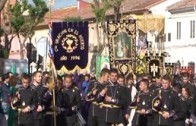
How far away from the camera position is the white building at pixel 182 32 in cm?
5662

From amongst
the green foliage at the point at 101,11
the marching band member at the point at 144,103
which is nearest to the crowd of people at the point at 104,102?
the marching band member at the point at 144,103

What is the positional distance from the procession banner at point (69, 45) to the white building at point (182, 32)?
119ft

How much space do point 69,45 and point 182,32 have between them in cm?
3965

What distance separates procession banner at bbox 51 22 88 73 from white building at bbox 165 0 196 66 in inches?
1424

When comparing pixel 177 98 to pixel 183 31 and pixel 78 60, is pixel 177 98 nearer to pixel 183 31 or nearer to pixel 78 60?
pixel 78 60

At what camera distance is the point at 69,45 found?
1955cm

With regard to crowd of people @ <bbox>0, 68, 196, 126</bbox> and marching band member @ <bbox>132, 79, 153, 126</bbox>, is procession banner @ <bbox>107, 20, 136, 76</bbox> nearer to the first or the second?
crowd of people @ <bbox>0, 68, 196, 126</bbox>

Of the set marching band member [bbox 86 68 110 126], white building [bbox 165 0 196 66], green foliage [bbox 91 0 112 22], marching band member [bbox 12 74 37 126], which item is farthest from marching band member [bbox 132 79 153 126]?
white building [bbox 165 0 196 66]

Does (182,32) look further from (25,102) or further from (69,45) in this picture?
(25,102)

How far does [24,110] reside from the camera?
17.0 metres

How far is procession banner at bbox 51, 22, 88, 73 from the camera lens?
62.4 feet

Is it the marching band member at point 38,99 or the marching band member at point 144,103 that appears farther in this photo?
the marching band member at point 144,103

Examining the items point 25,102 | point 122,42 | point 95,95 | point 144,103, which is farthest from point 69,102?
point 122,42

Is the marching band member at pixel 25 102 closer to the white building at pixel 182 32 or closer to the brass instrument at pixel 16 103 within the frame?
the brass instrument at pixel 16 103
